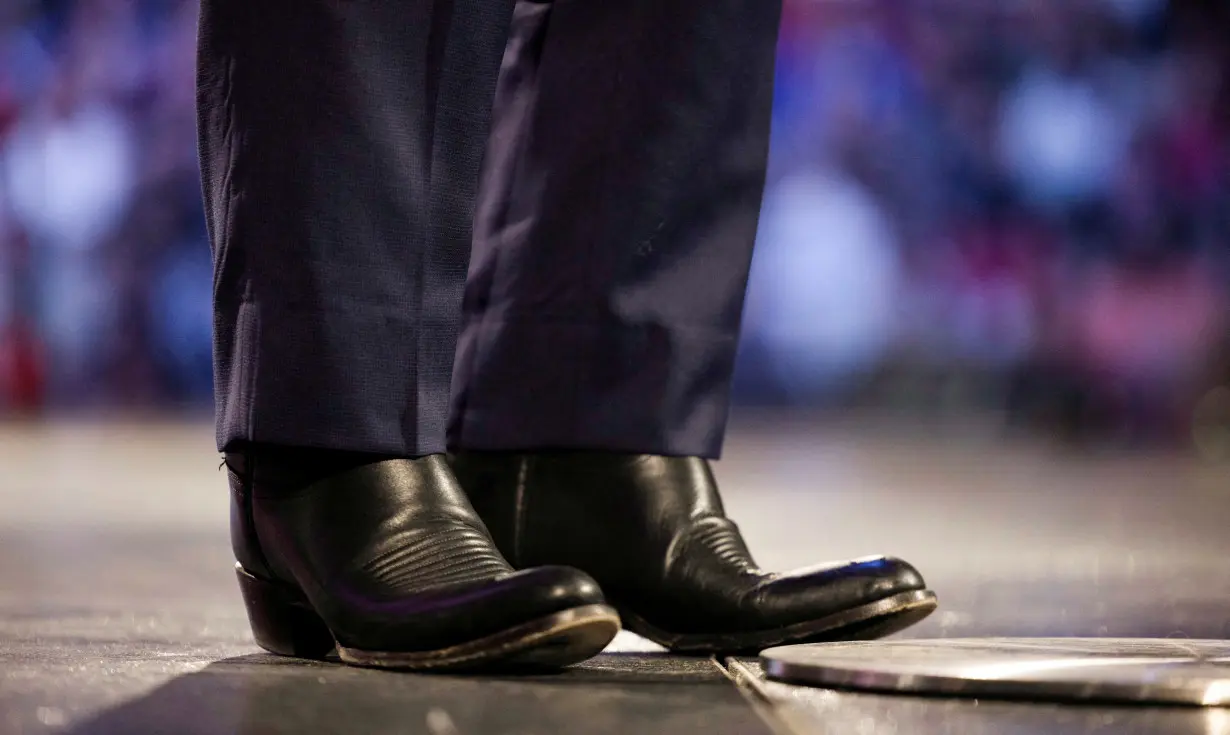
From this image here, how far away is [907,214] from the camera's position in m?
9.77

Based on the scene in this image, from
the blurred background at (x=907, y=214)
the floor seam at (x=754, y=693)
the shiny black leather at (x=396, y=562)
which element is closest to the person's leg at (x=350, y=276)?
the shiny black leather at (x=396, y=562)

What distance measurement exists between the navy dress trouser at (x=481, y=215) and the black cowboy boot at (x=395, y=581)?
0.13ft

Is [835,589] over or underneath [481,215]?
underneath

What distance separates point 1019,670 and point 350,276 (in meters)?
0.45

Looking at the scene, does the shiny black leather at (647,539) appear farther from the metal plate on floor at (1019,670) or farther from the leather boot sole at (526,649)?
the leather boot sole at (526,649)

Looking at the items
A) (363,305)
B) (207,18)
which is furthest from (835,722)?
(207,18)

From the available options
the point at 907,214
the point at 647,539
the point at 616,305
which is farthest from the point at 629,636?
the point at 907,214

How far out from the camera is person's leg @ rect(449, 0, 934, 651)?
1098 millimetres

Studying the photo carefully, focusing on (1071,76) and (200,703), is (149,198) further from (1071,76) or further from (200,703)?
(200,703)

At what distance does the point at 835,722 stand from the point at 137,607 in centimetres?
82

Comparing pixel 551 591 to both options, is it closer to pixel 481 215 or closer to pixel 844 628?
pixel 844 628

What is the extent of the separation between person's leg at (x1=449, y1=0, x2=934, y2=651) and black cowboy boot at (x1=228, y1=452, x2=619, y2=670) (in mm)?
177

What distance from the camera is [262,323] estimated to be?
875 millimetres

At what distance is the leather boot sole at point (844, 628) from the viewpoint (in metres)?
1.00
